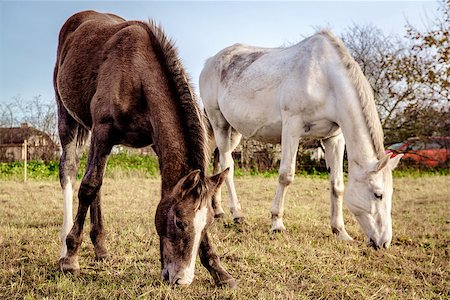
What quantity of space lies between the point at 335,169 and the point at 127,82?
3.11 m

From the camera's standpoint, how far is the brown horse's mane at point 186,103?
2914 millimetres

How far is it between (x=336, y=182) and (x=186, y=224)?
3.20m

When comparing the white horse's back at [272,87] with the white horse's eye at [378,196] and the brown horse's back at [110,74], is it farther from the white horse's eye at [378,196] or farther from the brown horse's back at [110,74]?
the brown horse's back at [110,74]

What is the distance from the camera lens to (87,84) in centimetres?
387

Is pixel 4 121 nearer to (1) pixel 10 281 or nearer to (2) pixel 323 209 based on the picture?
(2) pixel 323 209

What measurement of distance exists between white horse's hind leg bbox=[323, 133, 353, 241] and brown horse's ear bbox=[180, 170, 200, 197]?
2.99 metres

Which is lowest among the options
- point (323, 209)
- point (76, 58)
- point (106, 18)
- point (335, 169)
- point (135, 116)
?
point (323, 209)

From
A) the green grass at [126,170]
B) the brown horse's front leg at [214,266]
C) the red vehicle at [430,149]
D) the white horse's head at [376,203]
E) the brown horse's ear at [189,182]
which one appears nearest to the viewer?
the brown horse's ear at [189,182]

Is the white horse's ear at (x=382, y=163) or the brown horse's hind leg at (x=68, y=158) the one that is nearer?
the brown horse's hind leg at (x=68, y=158)

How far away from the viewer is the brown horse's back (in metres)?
3.33

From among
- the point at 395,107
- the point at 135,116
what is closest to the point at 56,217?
the point at 135,116

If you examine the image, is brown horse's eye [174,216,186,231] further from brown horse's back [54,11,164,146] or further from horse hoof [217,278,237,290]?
brown horse's back [54,11,164,146]

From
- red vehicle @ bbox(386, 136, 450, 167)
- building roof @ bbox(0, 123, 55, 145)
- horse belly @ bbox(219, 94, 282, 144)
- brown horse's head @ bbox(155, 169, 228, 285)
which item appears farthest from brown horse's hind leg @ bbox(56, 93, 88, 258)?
red vehicle @ bbox(386, 136, 450, 167)

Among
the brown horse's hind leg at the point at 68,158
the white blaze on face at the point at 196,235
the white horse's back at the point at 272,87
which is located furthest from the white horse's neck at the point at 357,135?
the brown horse's hind leg at the point at 68,158
